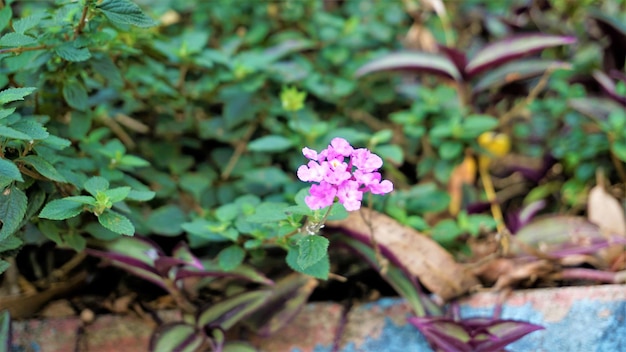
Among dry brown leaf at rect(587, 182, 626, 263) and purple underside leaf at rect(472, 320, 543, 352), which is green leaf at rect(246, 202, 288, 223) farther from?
dry brown leaf at rect(587, 182, 626, 263)

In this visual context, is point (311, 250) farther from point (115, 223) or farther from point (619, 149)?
point (619, 149)

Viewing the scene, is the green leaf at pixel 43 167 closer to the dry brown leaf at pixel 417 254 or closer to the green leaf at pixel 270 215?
the green leaf at pixel 270 215

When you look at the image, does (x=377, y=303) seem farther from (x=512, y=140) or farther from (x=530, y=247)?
(x=512, y=140)

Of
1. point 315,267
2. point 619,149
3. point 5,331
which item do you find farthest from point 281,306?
point 619,149

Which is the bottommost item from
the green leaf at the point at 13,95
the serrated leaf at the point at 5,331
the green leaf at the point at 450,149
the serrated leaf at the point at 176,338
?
the serrated leaf at the point at 176,338

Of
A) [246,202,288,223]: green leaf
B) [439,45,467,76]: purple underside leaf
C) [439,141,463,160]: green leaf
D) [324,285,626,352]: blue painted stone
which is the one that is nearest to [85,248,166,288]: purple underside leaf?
[246,202,288,223]: green leaf

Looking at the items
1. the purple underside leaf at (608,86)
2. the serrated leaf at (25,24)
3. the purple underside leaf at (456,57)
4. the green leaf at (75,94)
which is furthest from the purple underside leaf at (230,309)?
the purple underside leaf at (608,86)
